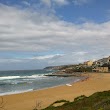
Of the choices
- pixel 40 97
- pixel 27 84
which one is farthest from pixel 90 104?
pixel 27 84

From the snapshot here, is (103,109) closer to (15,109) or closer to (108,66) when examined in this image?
(15,109)

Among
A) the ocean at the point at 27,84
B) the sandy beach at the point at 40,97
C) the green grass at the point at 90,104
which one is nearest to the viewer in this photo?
the green grass at the point at 90,104

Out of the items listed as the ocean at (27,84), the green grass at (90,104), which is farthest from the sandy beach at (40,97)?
the green grass at (90,104)

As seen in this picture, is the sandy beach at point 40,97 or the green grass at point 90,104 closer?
the green grass at point 90,104

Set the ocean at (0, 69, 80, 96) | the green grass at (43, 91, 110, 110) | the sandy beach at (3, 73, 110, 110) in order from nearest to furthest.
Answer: the green grass at (43, 91, 110, 110)
the sandy beach at (3, 73, 110, 110)
the ocean at (0, 69, 80, 96)

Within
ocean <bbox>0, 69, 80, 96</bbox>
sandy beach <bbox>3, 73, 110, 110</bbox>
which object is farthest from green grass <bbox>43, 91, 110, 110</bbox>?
ocean <bbox>0, 69, 80, 96</bbox>

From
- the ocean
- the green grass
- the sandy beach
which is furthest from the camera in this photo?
the ocean

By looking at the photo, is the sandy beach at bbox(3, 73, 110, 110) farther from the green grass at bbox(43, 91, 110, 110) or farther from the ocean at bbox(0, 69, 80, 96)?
the green grass at bbox(43, 91, 110, 110)

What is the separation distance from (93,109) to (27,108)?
11259 millimetres

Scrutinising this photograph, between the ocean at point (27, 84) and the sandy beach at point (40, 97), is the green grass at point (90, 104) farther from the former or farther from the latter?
the ocean at point (27, 84)

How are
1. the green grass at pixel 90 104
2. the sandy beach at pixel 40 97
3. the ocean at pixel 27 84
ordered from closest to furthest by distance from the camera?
the green grass at pixel 90 104 < the sandy beach at pixel 40 97 < the ocean at pixel 27 84

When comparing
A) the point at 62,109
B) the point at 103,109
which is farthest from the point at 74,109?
the point at 103,109

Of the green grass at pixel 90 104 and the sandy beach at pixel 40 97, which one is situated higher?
the green grass at pixel 90 104

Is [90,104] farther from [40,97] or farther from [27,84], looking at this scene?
[27,84]
